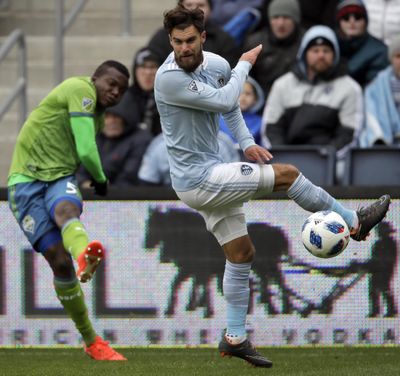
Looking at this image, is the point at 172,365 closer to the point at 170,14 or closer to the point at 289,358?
the point at 289,358

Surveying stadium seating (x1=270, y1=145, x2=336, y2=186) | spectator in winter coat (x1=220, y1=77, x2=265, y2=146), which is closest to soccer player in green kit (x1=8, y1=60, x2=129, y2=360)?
stadium seating (x1=270, y1=145, x2=336, y2=186)

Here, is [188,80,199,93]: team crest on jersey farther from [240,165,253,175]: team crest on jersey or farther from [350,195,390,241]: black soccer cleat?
[350,195,390,241]: black soccer cleat

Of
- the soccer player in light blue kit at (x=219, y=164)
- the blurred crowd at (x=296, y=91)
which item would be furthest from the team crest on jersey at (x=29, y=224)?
the blurred crowd at (x=296, y=91)

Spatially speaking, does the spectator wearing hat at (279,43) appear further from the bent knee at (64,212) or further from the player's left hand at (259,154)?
the player's left hand at (259,154)

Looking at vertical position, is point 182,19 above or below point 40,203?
above

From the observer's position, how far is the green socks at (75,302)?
959cm

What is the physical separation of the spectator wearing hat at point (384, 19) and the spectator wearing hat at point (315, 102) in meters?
1.22

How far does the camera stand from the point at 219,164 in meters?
8.64

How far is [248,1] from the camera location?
1423 centimetres

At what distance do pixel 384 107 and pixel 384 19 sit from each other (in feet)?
5.43

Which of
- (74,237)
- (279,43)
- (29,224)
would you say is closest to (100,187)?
(29,224)

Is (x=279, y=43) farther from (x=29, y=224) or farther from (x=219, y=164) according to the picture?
(x=219, y=164)

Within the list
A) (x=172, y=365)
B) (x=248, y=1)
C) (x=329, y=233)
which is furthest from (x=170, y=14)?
(x=248, y=1)

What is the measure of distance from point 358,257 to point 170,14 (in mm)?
3144
